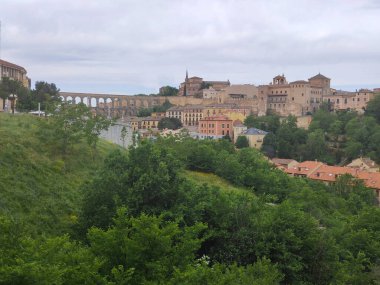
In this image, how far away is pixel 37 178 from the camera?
784 inches

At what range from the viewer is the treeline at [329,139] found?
7400 centimetres

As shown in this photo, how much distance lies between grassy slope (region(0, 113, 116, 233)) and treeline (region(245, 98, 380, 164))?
52.5 m

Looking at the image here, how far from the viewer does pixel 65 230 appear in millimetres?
16016

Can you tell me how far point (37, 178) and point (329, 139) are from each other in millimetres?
69544

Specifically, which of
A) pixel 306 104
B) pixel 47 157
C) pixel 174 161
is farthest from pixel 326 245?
pixel 306 104

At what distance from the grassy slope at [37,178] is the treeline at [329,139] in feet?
172

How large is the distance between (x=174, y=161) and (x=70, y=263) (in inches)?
350

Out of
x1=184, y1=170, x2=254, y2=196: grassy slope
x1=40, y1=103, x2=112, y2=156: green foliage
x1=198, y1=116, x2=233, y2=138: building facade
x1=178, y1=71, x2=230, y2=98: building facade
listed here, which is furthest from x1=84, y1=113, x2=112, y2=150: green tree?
x1=178, y1=71, x2=230, y2=98: building facade

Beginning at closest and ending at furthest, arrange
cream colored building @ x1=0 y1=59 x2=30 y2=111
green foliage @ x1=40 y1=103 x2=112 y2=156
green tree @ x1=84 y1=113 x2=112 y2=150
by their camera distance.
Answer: green foliage @ x1=40 y1=103 x2=112 y2=156
green tree @ x1=84 y1=113 x2=112 y2=150
cream colored building @ x1=0 y1=59 x2=30 y2=111

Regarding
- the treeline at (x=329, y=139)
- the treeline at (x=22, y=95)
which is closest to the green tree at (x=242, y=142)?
the treeline at (x=329, y=139)

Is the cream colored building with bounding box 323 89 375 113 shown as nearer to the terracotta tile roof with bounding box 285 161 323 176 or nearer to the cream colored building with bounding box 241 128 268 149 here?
the cream colored building with bounding box 241 128 268 149

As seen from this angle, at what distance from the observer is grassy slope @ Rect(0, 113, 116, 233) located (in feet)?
53.7

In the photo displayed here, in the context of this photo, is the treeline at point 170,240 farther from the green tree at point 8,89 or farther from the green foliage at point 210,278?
the green tree at point 8,89

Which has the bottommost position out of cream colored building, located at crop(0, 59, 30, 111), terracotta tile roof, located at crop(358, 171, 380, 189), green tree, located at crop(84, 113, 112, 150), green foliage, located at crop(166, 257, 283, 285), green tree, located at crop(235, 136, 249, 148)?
terracotta tile roof, located at crop(358, 171, 380, 189)
